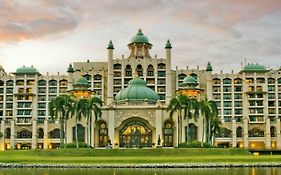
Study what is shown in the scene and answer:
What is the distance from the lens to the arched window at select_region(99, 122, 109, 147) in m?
153

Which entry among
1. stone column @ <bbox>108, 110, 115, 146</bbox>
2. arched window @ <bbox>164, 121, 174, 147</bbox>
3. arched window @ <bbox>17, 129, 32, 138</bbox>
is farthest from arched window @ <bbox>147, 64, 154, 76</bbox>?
arched window @ <bbox>17, 129, 32, 138</bbox>

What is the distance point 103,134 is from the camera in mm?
154000

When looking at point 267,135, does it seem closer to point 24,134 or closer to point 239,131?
point 239,131

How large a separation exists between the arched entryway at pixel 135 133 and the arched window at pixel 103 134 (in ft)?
16.8

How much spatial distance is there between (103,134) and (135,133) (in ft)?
34.4

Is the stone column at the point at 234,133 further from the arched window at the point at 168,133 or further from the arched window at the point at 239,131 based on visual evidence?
the arched window at the point at 168,133

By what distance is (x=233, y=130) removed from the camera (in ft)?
570

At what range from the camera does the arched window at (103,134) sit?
153125 mm

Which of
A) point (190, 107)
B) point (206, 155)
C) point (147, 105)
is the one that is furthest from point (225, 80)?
point (206, 155)

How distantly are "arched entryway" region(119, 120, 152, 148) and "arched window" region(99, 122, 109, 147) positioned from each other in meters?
5.11

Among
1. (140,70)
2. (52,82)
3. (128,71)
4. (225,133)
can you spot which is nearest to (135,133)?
(225,133)

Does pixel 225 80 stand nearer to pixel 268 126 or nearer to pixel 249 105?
pixel 249 105

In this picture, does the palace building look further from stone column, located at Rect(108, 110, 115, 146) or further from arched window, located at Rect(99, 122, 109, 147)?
stone column, located at Rect(108, 110, 115, 146)

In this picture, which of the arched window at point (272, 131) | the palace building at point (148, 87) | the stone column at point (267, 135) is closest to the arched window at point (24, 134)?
the palace building at point (148, 87)
